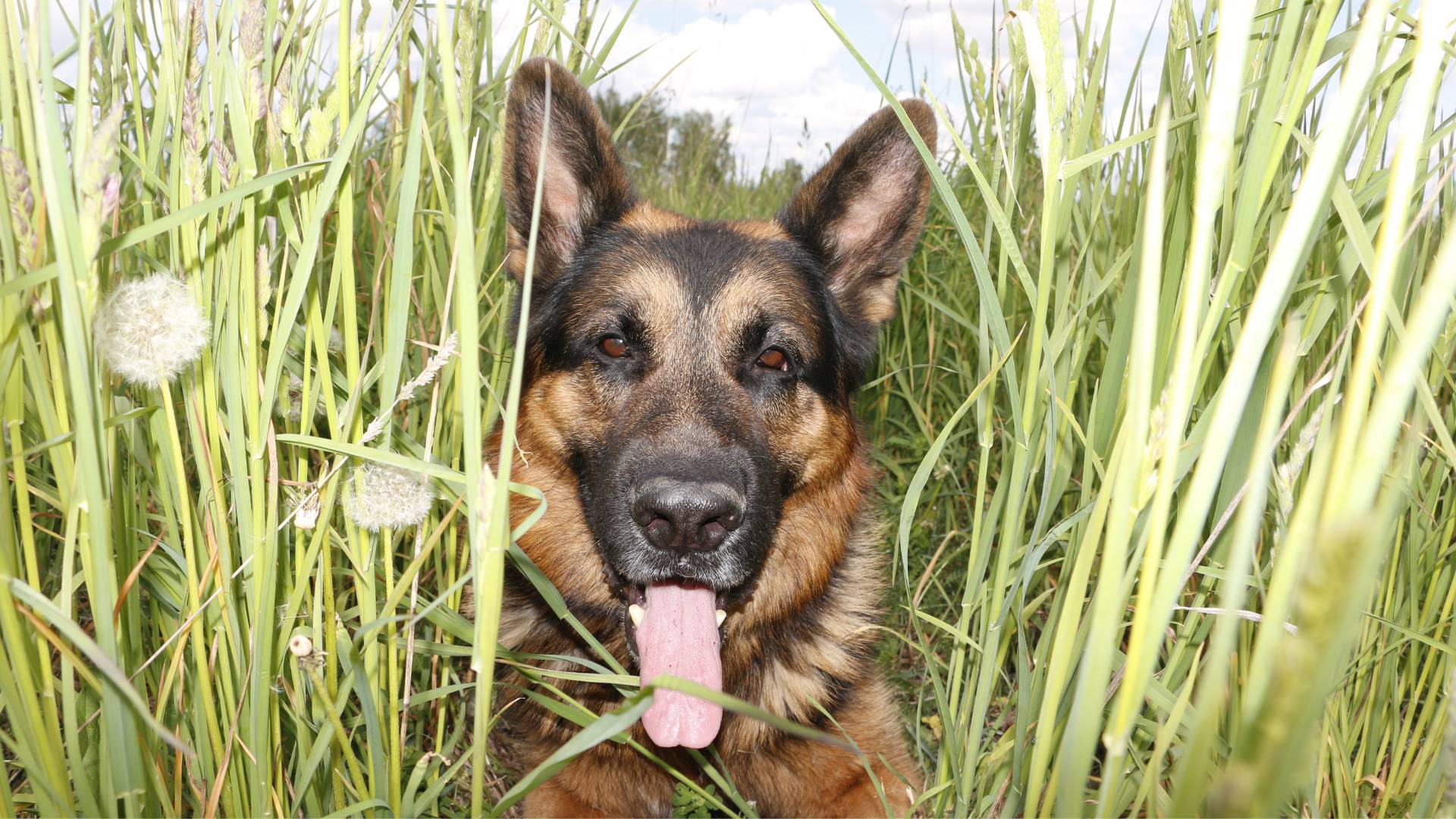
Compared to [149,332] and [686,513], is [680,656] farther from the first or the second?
[149,332]

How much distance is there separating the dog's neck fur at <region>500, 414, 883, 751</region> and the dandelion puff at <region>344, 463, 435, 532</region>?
3.71 feet

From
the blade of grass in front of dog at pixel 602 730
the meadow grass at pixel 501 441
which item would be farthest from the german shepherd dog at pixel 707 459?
the blade of grass in front of dog at pixel 602 730

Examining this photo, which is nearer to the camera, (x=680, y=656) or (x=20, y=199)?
(x=20, y=199)

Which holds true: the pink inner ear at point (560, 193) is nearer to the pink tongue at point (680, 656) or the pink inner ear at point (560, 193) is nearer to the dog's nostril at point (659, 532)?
the dog's nostril at point (659, 532)

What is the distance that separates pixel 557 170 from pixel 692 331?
79 centimetres

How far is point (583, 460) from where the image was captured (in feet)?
9.39

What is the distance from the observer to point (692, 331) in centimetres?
293

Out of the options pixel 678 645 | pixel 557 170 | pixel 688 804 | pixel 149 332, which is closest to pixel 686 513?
pixel 678 645

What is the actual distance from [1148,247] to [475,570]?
856 millimetres

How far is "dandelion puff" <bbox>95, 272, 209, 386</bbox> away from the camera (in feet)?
4.18

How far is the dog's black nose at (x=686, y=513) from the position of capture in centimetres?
228

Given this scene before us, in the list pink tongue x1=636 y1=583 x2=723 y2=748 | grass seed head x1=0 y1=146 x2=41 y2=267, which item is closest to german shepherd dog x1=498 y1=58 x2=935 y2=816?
pink tongue x1=636 y1=583 x2=723 y2=748

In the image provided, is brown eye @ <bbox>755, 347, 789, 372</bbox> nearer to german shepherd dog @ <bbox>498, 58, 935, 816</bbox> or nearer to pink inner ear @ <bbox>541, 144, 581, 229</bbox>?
german shepherd dog @ <bbox>498, 58, 935, 816</bbox>

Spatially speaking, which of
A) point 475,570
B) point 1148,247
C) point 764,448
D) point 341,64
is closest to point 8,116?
point 341,64
